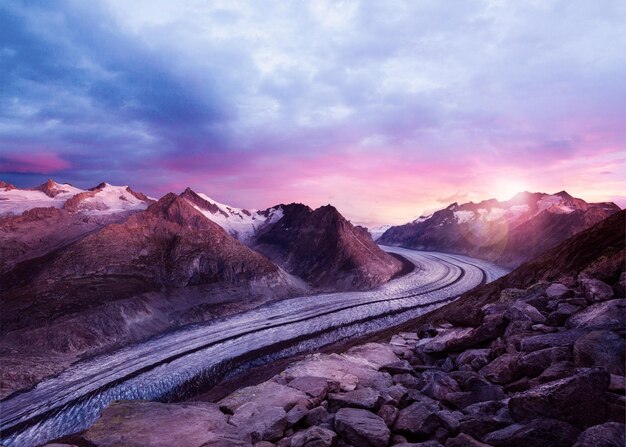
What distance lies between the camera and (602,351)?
8.30 meters

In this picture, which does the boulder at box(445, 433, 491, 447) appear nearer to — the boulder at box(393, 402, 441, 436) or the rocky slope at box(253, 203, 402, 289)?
the boulder at box(393, 402, 441, 436)

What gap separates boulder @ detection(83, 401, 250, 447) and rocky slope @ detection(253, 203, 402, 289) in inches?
2692

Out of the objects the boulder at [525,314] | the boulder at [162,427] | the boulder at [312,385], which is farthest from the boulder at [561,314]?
the boulder at [162,427]

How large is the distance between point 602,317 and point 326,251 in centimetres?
8066

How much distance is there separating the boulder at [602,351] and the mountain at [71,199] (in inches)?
3783

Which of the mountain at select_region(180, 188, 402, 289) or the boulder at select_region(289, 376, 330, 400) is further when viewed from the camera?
the mountain at select_region(180, 188, 402, 289)

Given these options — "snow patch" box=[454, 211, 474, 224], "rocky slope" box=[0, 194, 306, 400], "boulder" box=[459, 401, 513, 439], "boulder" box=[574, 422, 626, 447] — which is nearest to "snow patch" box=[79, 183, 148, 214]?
"rocky slope" box=[0, 194, 306, 400]

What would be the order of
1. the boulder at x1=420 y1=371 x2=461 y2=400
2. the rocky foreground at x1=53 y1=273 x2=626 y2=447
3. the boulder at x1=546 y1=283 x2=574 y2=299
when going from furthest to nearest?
the boulder at x1=546 y1=283 x2=574 y2=299, the boulder at x1=420 y1=371 x2=461 y2=400, the rocky foreground at x1=53 y1=273 x2=626 y2=447

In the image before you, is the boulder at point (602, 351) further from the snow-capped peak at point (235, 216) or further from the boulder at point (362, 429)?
the snow-capped peak at point (235, 216)

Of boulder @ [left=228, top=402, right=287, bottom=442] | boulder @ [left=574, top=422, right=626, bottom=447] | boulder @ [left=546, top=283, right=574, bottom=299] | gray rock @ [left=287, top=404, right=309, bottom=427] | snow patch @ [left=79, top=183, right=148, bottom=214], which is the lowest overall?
boulder @ [left=228, top=402, right=287, bottom=442]

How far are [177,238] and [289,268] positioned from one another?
30.0 metres

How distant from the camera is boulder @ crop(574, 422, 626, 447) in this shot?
5.75 m

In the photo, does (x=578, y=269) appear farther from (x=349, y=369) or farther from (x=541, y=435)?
(x=541, y=435)

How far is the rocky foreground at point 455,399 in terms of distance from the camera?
6.88 m
